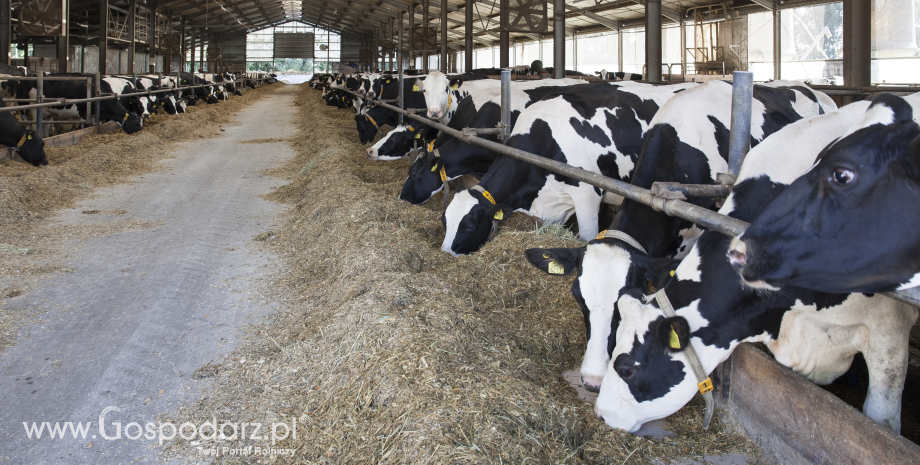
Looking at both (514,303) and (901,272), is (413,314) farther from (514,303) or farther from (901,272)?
(901,272)

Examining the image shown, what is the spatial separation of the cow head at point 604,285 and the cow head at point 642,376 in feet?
0.73

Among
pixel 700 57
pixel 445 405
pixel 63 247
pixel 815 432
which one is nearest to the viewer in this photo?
pixel 815 432

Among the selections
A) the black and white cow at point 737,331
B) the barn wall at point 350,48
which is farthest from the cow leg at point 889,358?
the barn wall at point 350,48

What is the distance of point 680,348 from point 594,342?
0.56 meters

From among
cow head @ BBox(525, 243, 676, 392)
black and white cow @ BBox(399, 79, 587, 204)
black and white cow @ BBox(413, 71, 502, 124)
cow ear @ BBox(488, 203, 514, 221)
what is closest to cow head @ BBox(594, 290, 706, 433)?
cow head @ BBox(525, 243, 676, 392)

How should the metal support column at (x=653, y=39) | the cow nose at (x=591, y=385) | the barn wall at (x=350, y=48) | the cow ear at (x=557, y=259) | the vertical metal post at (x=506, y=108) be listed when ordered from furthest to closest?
the barn wall at (x=350, y=48)
the metal support column at (x=653, y=39)
the vertical metal post at (x=506, y=108)
the cow ear at (x=557, y=259)
the cow nose at (x=591, y=385)

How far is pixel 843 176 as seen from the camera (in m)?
1.95

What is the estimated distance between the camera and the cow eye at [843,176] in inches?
76.2

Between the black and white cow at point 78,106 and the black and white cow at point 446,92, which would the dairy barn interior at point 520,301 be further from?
the black and white cow at point 78,106

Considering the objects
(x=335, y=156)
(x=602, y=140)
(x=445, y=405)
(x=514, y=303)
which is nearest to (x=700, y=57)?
(x=335, y=156)

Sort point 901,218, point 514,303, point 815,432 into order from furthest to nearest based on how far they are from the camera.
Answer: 1. point 514,303
2. point 815,432
3. point 901,218

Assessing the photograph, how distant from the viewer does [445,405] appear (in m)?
2.76

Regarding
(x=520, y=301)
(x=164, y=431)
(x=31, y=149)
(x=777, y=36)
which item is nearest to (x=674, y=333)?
(x=520, y=301)

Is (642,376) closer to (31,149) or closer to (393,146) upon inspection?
(393,146)
